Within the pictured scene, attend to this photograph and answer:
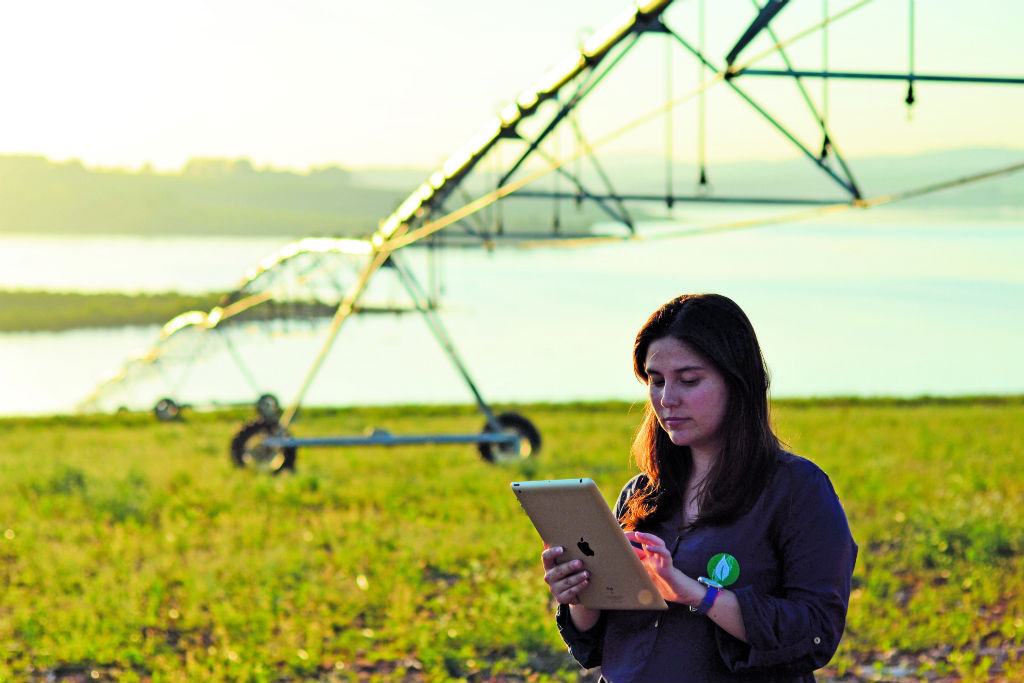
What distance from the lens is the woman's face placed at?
2512mm

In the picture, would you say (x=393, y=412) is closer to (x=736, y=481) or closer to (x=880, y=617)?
(x=880, y=617)

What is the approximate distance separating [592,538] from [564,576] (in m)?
0.14

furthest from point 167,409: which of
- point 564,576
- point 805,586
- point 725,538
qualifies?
point 805,586

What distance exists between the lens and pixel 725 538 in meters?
2.50

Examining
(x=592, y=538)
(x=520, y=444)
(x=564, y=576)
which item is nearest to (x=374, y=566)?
(x=520, y=444)

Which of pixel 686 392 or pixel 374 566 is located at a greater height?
pixel 686 392

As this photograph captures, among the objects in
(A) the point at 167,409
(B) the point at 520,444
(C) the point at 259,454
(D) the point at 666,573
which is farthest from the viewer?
(A) the point at 167,409

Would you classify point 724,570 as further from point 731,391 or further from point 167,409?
point 167,409

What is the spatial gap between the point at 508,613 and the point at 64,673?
107 inches

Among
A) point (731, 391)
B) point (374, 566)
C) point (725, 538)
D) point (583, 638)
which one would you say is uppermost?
point (731, 391)

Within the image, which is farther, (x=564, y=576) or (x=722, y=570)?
(x=564, y=576)

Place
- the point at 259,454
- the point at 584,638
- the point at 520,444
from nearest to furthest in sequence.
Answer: the point at 584,638, the point at 259,454, the point at 520,444

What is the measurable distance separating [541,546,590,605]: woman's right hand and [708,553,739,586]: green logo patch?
0.28 meters

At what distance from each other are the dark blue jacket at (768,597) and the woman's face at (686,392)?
0.19 metres
